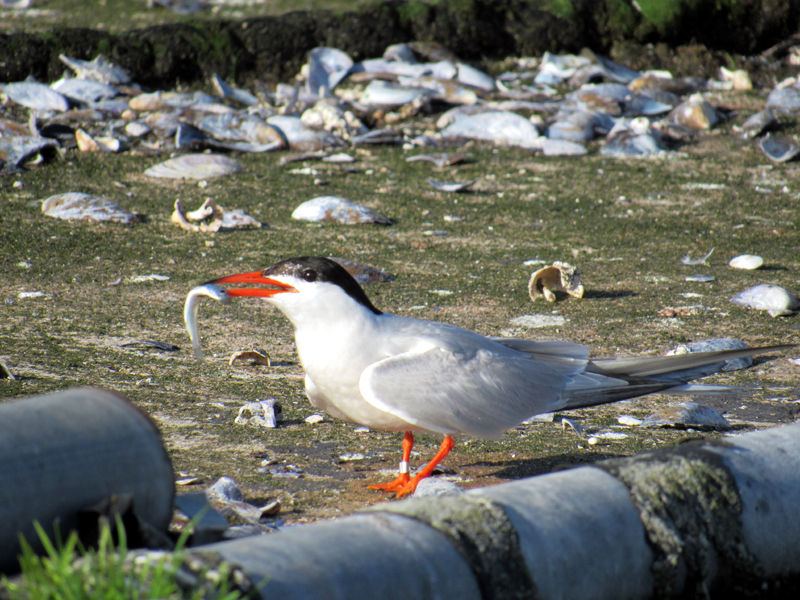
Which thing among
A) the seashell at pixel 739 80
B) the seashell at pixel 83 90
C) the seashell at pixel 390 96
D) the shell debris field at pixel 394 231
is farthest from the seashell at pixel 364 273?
the seashell at pixel 739 80

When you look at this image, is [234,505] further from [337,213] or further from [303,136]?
[303,136]

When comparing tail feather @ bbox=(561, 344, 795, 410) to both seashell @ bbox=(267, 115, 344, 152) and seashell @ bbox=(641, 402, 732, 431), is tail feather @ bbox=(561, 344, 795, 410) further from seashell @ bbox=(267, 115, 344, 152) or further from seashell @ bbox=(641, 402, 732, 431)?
seashell @ bbox=(267, 115, 344, 152)

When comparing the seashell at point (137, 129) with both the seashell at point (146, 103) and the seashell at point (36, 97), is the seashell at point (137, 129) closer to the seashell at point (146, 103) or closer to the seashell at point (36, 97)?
the seashell at point (146, 103)

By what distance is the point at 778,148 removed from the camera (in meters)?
7.07

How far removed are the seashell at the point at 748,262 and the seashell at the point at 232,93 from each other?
16.7 feet

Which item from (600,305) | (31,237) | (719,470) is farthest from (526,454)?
(31,237)

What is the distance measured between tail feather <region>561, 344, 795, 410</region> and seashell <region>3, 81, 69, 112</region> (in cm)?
612

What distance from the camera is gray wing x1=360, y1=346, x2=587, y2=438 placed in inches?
101

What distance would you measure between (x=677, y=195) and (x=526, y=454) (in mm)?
4020

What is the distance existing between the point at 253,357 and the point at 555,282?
5.72 feet

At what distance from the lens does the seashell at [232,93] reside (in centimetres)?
803

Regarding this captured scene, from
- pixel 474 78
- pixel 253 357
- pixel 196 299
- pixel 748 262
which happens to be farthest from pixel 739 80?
pixel 196 299

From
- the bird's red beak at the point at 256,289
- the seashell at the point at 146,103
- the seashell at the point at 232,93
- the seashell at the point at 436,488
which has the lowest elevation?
the seashell at the point at 436,488

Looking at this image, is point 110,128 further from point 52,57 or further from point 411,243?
point 411,243
